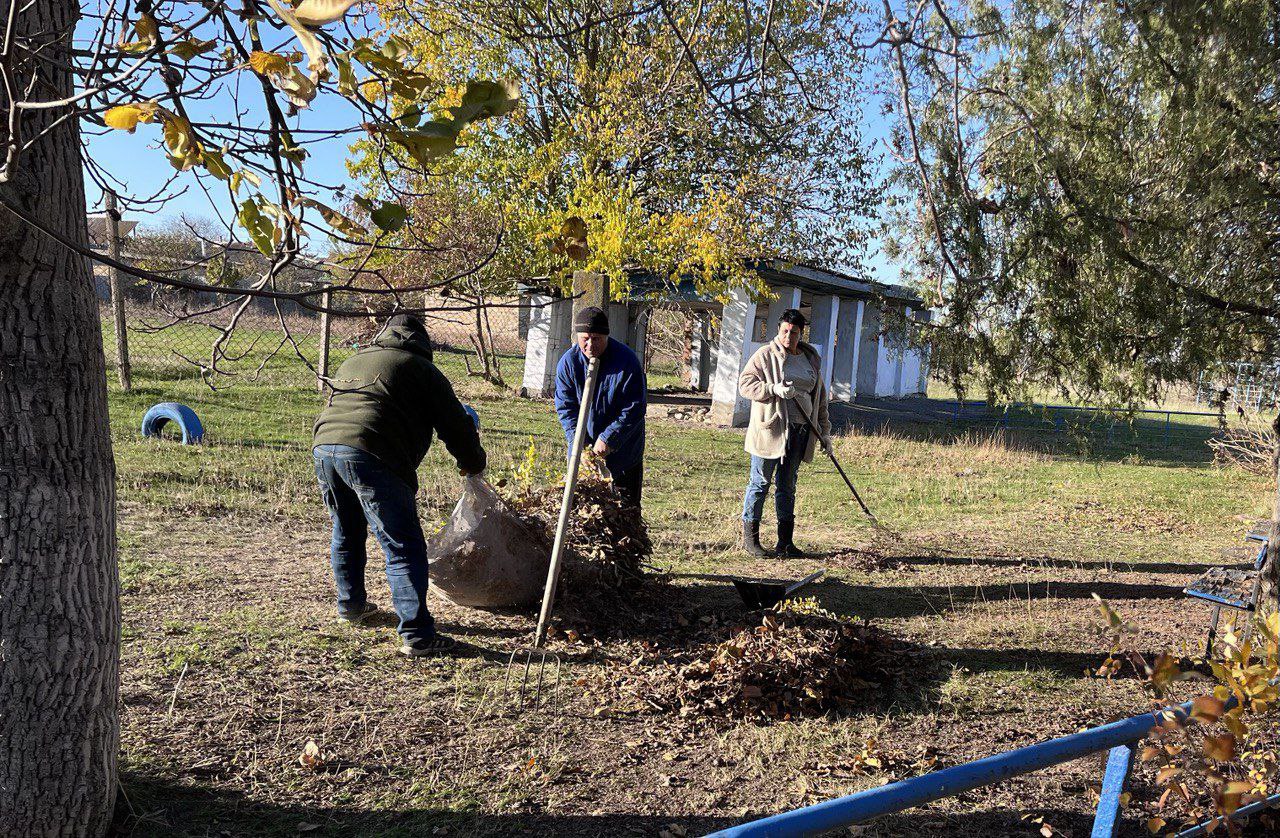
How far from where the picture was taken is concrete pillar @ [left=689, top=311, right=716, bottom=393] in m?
25.3

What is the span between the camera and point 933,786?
173 centimetres

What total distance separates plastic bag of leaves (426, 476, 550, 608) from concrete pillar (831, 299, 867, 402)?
68.3 feet

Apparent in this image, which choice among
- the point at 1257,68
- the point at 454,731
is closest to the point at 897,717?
the point at 454,731

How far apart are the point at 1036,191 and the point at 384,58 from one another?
15.5 ft

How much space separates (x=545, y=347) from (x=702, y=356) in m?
8.08

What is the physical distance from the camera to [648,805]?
3.29 meters

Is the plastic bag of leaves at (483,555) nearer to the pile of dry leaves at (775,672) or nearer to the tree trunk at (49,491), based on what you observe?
the pile of dry leaves at (775,672)

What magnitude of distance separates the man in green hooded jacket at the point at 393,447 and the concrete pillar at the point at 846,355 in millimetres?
21357

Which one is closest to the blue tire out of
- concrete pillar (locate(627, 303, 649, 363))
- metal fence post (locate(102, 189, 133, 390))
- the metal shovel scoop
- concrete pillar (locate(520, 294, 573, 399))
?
metal fence post (locate(102, 189, 133, 390))

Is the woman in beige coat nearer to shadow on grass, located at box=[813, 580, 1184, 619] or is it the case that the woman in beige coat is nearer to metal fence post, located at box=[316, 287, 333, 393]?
shadow on grass, located at box=[813, 580, 1184, 619]

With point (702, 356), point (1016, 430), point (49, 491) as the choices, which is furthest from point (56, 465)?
point (702, 356)

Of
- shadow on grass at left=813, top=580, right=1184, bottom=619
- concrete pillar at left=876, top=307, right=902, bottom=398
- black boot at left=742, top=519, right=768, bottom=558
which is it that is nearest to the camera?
shadow on grass at left=813, top=580, right=1184, bottom=619

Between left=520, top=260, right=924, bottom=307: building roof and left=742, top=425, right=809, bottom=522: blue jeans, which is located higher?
left=520, top=260, right=924, bottom=307: building roof

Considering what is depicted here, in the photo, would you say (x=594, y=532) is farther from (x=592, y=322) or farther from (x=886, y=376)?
(x=886, y=376)
